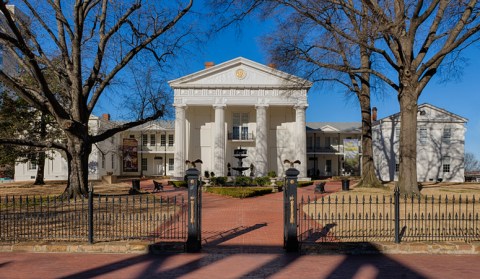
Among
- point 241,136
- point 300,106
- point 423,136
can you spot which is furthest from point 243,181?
point 423,136

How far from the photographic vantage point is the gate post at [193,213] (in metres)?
7.75

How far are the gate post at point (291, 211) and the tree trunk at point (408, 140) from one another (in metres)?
10.7

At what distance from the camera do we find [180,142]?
38.0 m

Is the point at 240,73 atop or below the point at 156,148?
atop

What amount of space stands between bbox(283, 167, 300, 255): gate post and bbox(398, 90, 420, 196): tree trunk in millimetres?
10728

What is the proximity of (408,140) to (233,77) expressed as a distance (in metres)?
24.6

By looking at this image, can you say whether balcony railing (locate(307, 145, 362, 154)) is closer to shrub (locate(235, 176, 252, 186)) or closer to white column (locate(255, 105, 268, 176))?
white column (locate(255, 105, 268, 176))

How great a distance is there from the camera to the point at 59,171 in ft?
132

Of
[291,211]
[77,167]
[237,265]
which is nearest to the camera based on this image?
[237,265]

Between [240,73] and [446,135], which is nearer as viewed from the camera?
[446,135]

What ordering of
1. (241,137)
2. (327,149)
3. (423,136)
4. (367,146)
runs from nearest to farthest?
1. (367,146)
2. (423,136)
3. (241,137)
4. (327,149)

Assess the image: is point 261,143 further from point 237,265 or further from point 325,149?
point 237,265

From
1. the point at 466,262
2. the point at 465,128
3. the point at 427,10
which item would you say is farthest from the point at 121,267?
the point at 465,128

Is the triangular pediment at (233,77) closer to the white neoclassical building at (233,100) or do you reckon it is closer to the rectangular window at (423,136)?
the white neoclassical building at (233,100)
